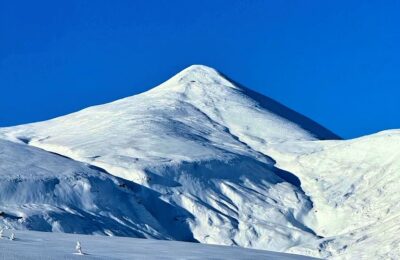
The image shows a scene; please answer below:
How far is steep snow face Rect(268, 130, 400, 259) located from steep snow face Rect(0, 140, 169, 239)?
17.5 meters

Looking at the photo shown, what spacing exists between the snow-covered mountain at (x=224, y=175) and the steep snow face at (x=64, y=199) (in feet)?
0.70

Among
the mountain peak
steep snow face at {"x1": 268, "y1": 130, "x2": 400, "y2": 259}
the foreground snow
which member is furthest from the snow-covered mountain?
the foreground snow

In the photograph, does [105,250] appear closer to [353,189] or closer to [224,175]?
[224,175]

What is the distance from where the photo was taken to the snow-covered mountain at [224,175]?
85250 mm

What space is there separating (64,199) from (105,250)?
58.4m

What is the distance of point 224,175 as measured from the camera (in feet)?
325

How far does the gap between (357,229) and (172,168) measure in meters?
22.3

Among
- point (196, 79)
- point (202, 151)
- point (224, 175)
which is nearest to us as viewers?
point (224, 175)

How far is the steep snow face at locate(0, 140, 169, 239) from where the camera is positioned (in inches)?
2945

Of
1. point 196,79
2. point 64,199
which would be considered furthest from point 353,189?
point 196,79

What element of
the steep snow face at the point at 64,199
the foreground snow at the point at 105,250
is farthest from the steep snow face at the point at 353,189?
the foreground snow at the point at 105,250

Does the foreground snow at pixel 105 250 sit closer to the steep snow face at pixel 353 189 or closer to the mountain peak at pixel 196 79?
the steep snow face at pixel 353 189

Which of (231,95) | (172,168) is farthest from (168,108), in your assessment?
(172,168)

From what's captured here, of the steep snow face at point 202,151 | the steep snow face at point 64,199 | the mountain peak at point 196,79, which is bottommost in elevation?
the steep snow face at point 64,199
